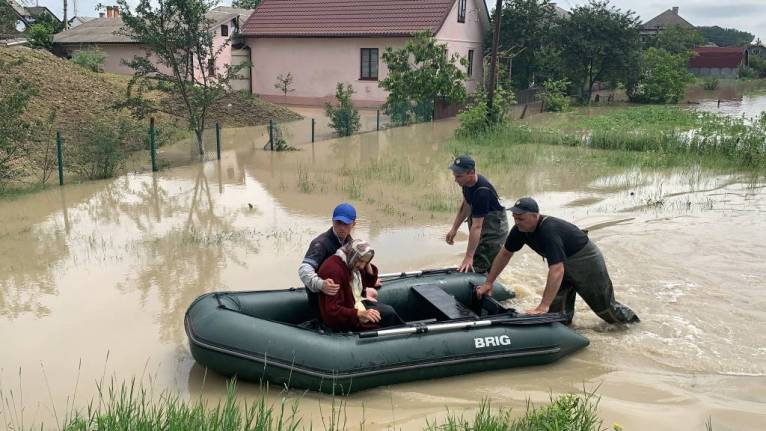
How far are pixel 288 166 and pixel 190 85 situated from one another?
369cm

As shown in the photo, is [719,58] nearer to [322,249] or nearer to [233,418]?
[322,249]

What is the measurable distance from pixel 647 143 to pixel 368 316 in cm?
1540

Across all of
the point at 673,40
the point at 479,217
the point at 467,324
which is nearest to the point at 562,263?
the point at 467,324

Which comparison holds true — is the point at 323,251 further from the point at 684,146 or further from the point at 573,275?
the point at 684,146

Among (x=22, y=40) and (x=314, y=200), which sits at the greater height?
(x=22, y=40)

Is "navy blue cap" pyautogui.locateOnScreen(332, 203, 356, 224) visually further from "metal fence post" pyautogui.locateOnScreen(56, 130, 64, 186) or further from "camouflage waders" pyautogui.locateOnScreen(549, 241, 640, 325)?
"metal fence post" pyautogui.locateOnScreen(56, 130, 64, 186)

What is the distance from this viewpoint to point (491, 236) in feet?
24.8

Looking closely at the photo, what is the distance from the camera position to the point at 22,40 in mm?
36969

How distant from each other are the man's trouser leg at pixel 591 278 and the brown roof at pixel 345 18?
24984 mm

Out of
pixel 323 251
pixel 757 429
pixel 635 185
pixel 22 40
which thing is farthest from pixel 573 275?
pixel 22 40

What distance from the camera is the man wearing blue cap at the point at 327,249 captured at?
5336mm

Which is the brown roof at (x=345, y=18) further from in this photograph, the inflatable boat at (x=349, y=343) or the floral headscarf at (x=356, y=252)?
the floral headscarf at (x=356, y=252)

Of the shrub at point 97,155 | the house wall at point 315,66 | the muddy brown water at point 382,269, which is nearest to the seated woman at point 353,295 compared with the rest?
the muddy brown water at point 382,269

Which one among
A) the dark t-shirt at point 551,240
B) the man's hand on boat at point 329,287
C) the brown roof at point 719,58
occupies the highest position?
the brown roof at point 719,58
